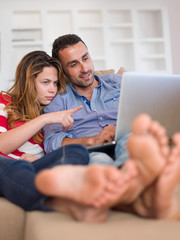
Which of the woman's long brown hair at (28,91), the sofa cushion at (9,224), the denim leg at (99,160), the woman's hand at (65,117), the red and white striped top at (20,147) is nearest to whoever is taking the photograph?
the sofa cushion at (9,224)

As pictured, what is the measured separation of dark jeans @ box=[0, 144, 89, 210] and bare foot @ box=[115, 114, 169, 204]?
30 cm

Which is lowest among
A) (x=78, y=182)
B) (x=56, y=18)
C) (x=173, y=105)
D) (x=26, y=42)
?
(x=78, y=182)

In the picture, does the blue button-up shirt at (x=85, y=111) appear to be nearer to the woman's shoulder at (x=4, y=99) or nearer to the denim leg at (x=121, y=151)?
the woman's shoulder at (x=4, y=99)

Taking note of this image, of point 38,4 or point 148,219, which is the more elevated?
point 38,4

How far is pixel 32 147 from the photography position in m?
1.77

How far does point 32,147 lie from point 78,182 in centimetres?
105

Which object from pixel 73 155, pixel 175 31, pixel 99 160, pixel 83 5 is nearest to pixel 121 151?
pixel 99 160

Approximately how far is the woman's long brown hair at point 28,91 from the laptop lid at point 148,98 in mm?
683

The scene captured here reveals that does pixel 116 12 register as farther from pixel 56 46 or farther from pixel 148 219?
pixel 148 219

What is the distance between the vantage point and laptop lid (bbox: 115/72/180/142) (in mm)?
1250

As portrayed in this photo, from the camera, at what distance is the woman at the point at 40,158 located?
75cm

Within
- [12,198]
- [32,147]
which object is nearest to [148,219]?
[12,198]

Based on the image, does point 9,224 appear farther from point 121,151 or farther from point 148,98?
point 148,98

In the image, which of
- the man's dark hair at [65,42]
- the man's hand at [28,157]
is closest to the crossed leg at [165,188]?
the man's hand at [28,157]
